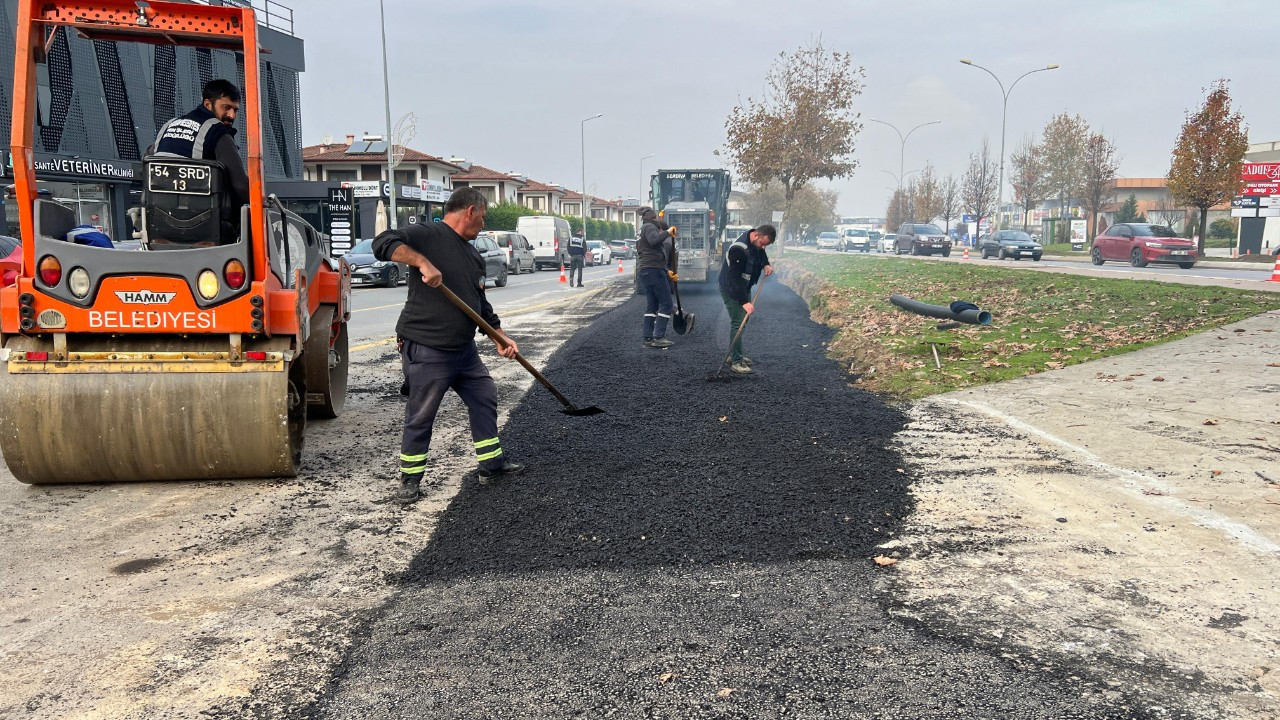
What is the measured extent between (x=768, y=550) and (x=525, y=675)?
152 cm

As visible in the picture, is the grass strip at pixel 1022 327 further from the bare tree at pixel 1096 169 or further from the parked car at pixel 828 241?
the parked car at pixel 828 241

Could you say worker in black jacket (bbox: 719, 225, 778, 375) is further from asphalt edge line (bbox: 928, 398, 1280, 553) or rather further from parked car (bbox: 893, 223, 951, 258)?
parked car (bbox: 893, 223, 951, 258)

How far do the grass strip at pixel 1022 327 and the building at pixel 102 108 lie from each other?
2037cm

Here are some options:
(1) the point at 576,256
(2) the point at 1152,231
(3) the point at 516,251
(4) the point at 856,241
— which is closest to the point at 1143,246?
(2) the point at 1152,231

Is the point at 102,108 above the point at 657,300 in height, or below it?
above

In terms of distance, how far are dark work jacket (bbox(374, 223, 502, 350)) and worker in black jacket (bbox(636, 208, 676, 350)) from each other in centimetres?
630

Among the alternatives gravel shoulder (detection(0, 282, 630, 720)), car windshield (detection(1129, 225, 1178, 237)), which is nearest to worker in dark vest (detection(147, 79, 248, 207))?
gravel shoulder (detection(0, 282, 630, 720))

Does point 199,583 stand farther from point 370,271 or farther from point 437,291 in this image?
point 370,271

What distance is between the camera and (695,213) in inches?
967

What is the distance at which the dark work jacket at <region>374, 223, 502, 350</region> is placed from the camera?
4.96 metres

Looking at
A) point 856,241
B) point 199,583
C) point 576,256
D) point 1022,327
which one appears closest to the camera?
point 199,583

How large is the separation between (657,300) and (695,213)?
13.4m

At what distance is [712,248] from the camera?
25375mm

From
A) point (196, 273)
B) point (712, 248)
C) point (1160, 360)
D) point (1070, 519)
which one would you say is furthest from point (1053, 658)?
Result: point (712, 248)
